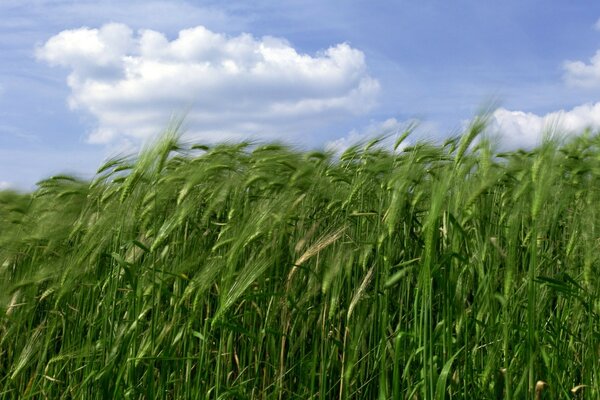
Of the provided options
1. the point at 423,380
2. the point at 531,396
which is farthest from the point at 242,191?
the point at 531,396

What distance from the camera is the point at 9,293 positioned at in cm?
304

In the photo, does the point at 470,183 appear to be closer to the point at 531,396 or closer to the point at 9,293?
the point at 531,396

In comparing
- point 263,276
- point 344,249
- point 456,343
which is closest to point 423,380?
point 456,343

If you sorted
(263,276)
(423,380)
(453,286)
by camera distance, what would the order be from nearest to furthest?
(423,380)
(453,286)
(263,276)

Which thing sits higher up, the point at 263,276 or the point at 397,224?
the point at 397,224

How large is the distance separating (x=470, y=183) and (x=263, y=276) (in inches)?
32.4

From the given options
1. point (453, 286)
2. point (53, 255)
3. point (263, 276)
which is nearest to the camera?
point (453, 286)

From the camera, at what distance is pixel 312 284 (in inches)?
104

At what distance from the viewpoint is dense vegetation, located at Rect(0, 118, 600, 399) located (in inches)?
91.4

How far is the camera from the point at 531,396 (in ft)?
7.11

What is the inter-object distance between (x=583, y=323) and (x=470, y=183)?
2.49 feet

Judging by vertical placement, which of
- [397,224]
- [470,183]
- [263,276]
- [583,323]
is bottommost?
[583,323]

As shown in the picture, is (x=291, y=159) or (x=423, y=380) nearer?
(x=423, y=380)

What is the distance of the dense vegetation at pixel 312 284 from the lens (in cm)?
232
